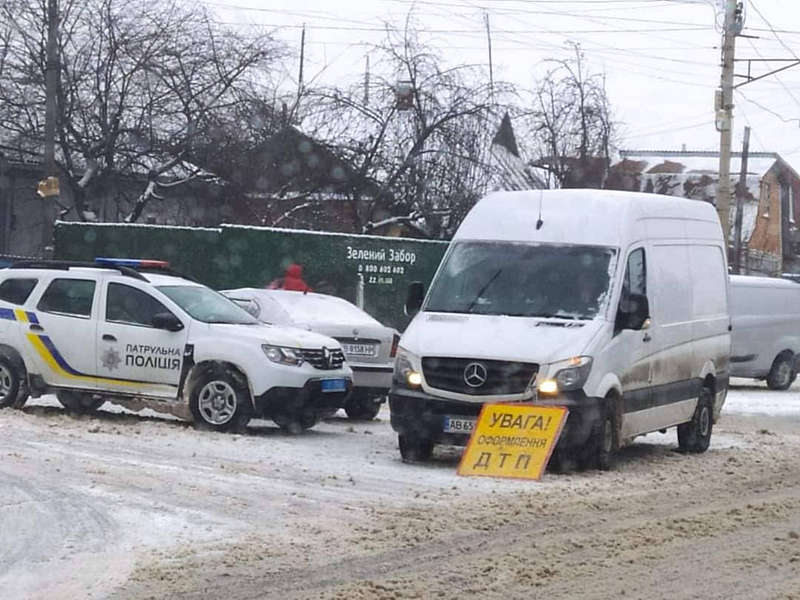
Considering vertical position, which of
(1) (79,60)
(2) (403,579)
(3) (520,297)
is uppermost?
(1) (79,60)

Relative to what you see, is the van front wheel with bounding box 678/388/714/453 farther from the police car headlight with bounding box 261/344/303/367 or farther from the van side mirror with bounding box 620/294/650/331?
the police car headlight with bounding box 261/344/303/367

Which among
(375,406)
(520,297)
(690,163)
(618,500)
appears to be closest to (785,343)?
(375,406)

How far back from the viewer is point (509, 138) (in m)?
38.0

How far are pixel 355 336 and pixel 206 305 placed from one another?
1959 millimetres

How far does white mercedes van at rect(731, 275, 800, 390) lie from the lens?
961 inches

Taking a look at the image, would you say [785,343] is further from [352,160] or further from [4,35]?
[4,35]

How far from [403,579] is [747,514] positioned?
3.60 metres

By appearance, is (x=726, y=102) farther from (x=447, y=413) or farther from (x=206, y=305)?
(x=447, y=413)

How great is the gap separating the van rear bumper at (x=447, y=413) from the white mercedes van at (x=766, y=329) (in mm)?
12405

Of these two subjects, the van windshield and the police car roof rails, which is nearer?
the van windshield

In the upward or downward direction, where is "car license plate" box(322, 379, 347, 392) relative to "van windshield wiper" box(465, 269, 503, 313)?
downward

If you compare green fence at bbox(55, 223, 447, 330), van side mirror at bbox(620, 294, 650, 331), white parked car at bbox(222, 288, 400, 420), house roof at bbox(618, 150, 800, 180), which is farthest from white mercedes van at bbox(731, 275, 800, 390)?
house roof at bbox(618, 150, 800, 180)

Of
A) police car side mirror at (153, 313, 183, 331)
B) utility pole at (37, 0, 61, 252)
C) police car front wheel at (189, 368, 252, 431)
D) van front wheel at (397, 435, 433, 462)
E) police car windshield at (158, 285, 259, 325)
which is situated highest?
utility pole at (37, 0, 61, 252)

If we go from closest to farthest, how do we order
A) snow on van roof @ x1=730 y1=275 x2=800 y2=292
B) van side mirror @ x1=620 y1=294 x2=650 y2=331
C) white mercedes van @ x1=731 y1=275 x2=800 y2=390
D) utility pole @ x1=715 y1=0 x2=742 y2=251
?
van side mirror @ x1=620 y1=294 x2=650 y2=331 < white mercedes van @ x1=731 y1=275 x2=800 y2=390 < snow on van roof @ x1=730 y1=275 x2=800 y2=292 < utility pole @ x1=715 y1=0 x2=742 y2=251
